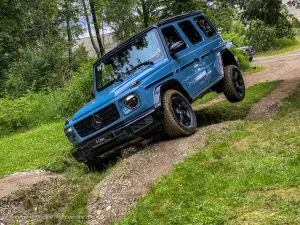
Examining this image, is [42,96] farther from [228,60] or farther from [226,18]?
[226,18]

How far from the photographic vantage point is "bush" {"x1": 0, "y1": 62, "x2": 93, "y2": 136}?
1359 centimetres

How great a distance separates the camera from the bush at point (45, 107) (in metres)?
13.6

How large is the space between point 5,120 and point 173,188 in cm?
1013

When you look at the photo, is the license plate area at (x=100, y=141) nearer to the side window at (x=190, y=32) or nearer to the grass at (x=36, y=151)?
the grass at (x=36, y=151)

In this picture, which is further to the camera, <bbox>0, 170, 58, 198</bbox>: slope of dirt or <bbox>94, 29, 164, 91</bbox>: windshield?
<bbox>94, 29, 164, 91</bbox>: windshield

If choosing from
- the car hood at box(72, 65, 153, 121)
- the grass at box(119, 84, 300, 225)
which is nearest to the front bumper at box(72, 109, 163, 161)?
the car hood at box(72, 65, 153, 121)

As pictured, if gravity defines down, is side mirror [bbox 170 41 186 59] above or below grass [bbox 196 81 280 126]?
above

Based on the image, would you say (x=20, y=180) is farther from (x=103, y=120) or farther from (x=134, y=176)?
(x=134, y=176)

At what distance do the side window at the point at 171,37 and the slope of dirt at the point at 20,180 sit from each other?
322 cm

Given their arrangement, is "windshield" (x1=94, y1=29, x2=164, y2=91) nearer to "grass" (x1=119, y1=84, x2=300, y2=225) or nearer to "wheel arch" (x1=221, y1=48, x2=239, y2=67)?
"grass" (x1=119, y1=84, x2=300, y2=225)

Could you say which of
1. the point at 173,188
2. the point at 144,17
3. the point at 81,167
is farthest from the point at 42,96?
the point at 173,188

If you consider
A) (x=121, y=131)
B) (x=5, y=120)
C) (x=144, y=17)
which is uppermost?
(x=144, y=17)

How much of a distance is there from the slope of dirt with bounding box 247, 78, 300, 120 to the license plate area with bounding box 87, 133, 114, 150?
3552mm

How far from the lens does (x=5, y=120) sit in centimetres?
1340
